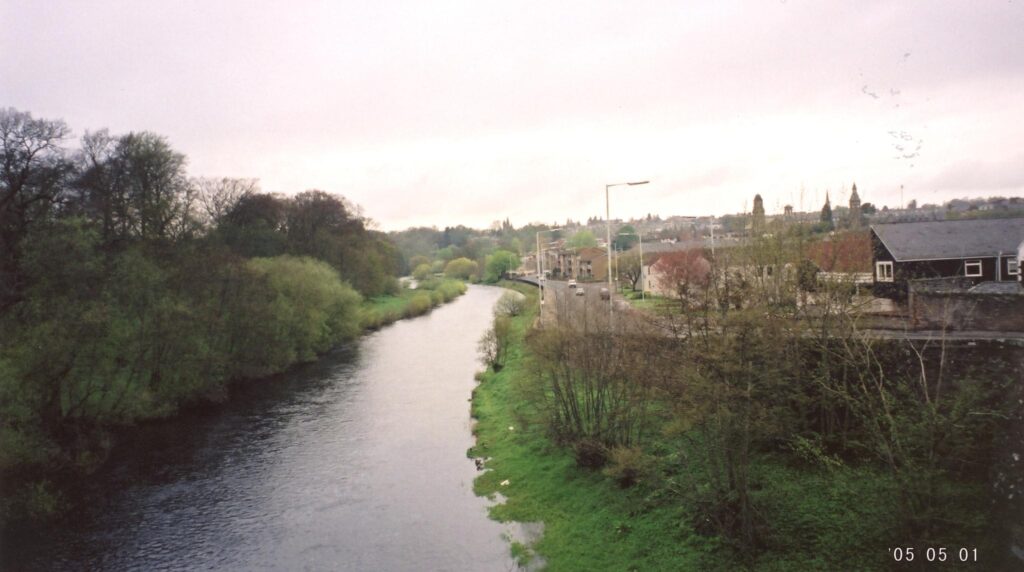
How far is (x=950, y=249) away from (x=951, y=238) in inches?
27.9

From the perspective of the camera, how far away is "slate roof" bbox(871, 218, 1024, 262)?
25.9 m

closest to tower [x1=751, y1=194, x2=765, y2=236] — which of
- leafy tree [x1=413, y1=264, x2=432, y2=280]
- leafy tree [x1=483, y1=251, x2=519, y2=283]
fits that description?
leafy tree [x1=483, y1=251, x2=519, y2=283]

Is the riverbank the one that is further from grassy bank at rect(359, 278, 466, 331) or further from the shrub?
the shrub

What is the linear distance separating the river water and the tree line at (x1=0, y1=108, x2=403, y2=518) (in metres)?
1.67

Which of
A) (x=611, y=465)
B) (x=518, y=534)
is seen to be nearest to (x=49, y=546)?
(x=518, y=534)

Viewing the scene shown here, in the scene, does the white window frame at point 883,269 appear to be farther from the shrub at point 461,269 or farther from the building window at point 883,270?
the shrub at point 461,269

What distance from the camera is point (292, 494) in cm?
1856

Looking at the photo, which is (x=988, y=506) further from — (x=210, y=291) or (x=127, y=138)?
(x=127, y=138)

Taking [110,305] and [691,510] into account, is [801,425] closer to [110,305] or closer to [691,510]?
[691,510]

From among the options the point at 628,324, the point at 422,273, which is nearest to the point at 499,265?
the point at 422,273
